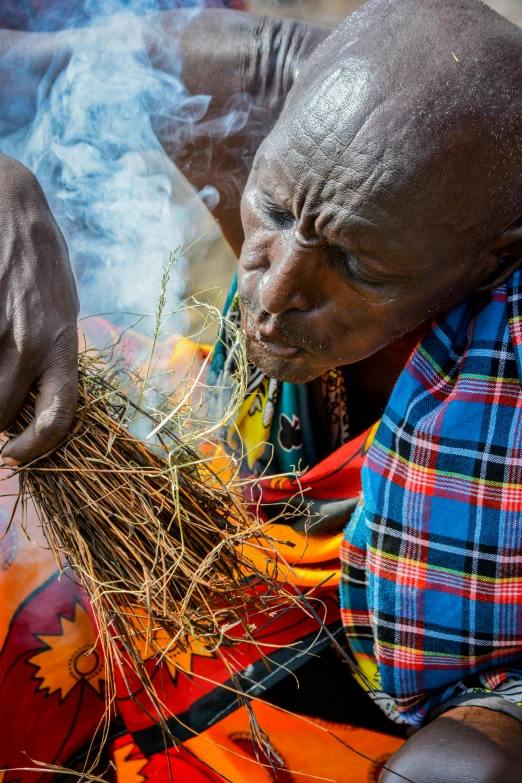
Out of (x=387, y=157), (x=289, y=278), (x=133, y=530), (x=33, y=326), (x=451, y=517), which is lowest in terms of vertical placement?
(x=133, y=530)

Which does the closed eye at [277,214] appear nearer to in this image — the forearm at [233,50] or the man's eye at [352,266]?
the man's eye at [352,266]

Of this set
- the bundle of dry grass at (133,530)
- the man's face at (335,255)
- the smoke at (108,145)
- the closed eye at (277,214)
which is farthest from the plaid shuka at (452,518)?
the smoke at (108,145)

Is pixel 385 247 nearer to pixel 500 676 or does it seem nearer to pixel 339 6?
pixel 500 676

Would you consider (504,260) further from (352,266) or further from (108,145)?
(108,145)

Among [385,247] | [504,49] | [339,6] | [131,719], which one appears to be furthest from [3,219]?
[339,6]

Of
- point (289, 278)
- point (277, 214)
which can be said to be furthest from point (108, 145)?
point (289, 278)

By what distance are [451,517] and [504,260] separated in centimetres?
59

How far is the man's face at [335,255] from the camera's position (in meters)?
1.28

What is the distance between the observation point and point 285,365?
158 centimetres

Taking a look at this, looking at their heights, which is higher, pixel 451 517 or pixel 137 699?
pixel 451 517

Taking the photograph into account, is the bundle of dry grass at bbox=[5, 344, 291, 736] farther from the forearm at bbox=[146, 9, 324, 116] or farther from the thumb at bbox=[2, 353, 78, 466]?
the forearm at bbox=[146, 9, 324, 116]

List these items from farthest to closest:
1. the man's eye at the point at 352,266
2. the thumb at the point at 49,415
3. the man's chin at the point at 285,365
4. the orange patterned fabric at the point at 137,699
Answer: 1. the orange patterned fabric at the point at 137,699
2. the man's chin at the point at 285,365
3. the man's eye at the point at 352,266
4. the thumb at the point at 49,415

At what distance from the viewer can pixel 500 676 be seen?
1.49m

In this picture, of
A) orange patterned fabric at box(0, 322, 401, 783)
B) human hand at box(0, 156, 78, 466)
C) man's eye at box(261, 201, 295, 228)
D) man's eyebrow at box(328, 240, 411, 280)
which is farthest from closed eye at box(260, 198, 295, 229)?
orange patterned fabric at box(0, 322, 401, 783)
